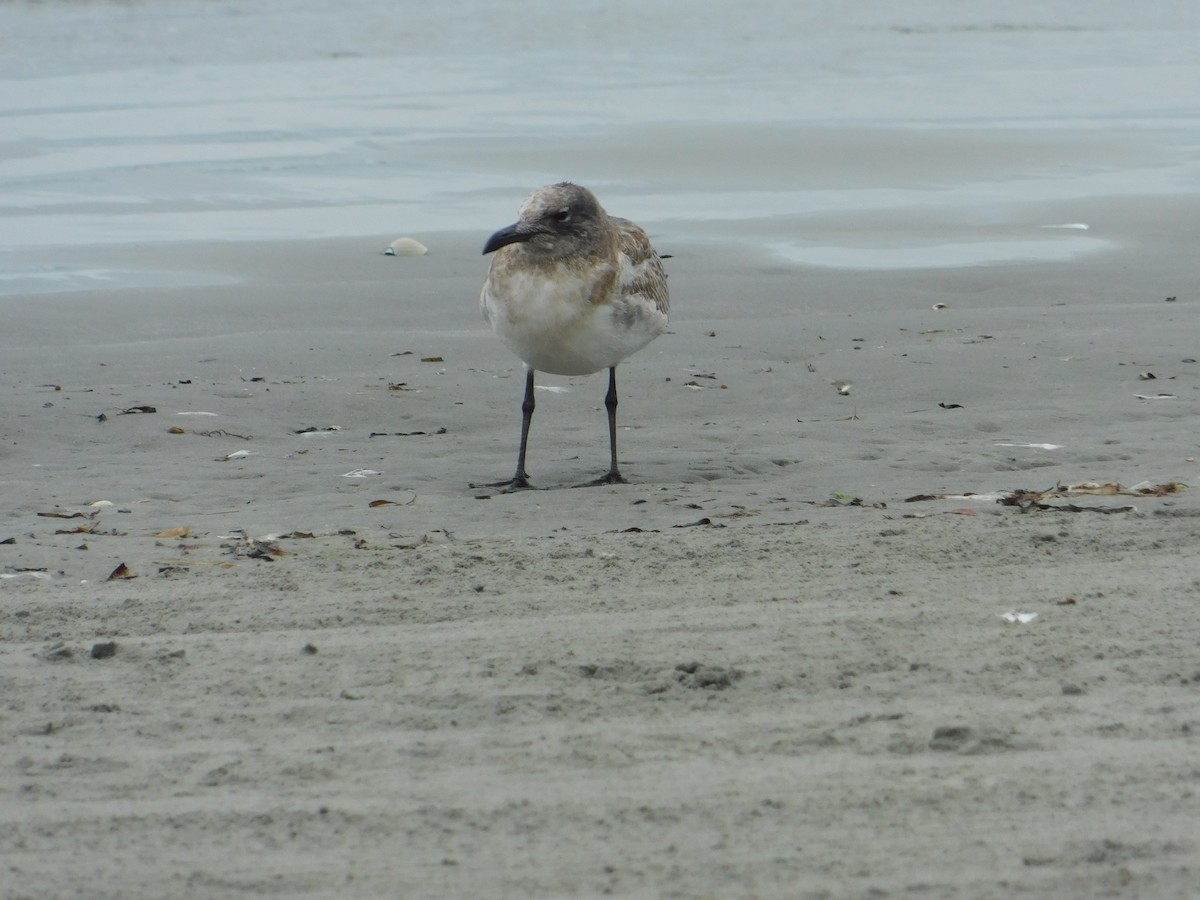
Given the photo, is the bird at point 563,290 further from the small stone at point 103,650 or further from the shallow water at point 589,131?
the shallow water at point 589,131

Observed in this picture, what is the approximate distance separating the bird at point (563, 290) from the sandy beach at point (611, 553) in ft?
2.02

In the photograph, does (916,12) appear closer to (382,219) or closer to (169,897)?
(382,219)

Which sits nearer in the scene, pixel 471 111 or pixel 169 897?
pixel 169 897

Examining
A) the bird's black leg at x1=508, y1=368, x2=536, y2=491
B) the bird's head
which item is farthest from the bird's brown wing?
the bird's black leg at x1=508, y1=368, x2=536, y2=491

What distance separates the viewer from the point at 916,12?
36.7 metres

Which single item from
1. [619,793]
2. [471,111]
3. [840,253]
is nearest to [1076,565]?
[619,793]

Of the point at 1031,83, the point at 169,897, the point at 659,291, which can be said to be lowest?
the point at 169,897

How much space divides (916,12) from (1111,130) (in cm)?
1823

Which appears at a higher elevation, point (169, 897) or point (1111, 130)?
point (1111, 130)

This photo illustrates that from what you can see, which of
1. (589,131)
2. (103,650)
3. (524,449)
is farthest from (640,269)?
(589,131)

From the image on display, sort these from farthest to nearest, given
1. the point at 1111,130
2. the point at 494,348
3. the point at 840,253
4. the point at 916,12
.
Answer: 1. the point at 916,12
2. the point at 1111,130
3. the point at 840,253
4. the point at 494,348

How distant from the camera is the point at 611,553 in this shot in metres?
5.78

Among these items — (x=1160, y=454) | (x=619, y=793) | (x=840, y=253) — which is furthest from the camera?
(x=840, y=253)

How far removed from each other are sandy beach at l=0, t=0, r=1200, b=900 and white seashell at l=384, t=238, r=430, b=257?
0.82ft
